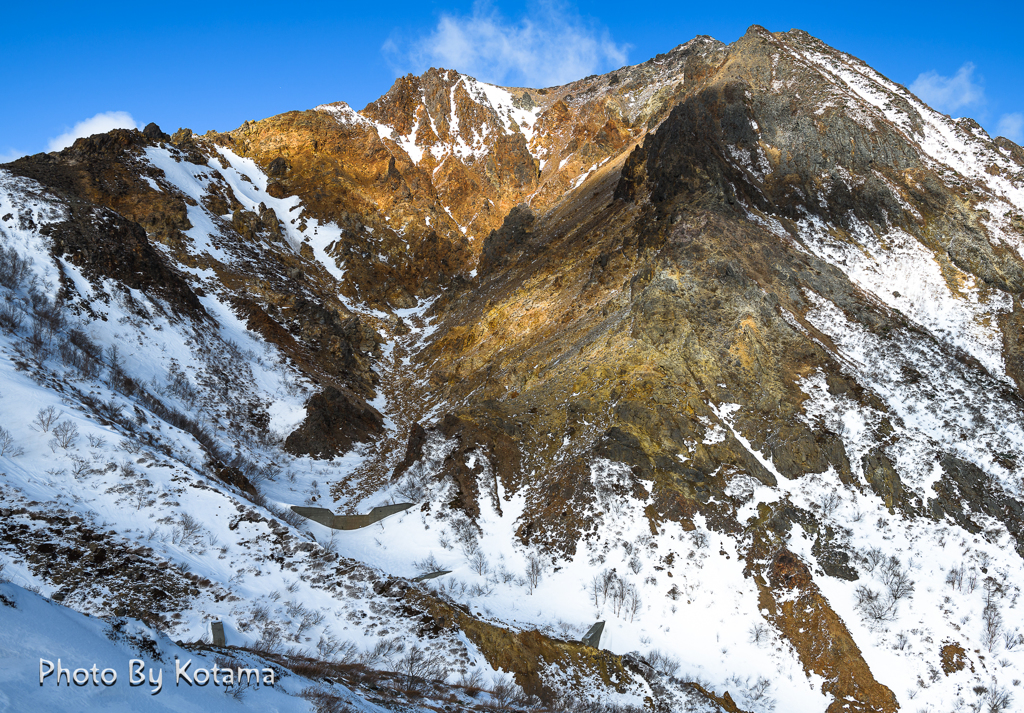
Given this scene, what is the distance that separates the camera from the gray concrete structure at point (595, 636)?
59.5ft

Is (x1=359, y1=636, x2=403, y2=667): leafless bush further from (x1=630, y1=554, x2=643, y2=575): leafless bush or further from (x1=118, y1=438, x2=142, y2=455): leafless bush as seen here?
(x1=118, y1=438, x2=142, y2=455): leafless bush

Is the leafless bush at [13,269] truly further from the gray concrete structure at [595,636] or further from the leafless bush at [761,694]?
the leafless bush at [761,694]

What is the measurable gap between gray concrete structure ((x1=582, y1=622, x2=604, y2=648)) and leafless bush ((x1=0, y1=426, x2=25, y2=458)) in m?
18.4

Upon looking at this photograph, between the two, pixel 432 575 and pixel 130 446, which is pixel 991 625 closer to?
pixel 432 575

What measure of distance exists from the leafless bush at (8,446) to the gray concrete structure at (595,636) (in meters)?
18.4

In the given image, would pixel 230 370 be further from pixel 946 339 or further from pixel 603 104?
pixel 603 104

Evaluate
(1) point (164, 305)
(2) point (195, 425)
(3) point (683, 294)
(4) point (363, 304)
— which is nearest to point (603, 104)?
(4) point (363, 304)

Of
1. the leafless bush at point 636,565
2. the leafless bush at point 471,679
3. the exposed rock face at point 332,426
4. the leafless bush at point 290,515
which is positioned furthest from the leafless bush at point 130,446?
the leafless bush at point 636,565

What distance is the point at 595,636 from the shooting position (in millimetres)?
18344

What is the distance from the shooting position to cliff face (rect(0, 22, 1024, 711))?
18688 millimetres

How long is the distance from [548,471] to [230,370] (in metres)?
21.1

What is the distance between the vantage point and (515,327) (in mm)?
37625

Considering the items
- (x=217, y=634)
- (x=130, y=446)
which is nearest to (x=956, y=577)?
(x=217, y=634)

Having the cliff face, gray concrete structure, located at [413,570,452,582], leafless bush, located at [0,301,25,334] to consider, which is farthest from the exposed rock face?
leafless bush, located at [0,301,25,334]
